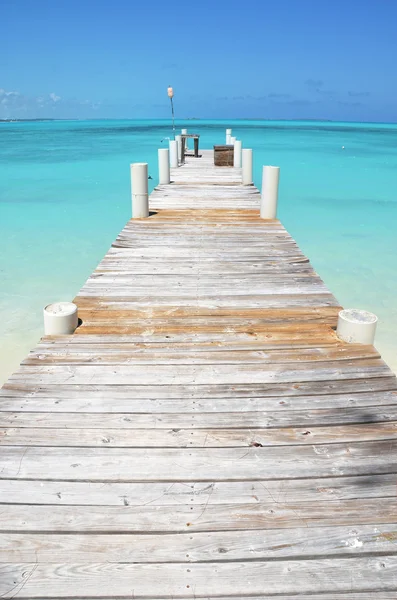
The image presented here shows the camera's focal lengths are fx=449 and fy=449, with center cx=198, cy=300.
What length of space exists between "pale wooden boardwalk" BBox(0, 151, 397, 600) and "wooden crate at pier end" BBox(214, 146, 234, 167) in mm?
11669

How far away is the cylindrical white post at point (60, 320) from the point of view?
350 cm

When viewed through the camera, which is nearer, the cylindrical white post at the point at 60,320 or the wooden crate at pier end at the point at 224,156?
the cylindrical white post at the point at 60,320

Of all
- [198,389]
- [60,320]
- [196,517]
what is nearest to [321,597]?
[196,517]

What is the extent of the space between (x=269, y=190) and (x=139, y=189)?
2.02 m

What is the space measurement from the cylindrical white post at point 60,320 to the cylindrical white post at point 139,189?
11.8ft

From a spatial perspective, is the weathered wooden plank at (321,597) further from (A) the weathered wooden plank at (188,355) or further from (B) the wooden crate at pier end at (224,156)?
(B) the wooden crate at pier end at (224,156)

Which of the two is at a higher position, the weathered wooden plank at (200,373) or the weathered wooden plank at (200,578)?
the weathered wooden plank at (200,373)

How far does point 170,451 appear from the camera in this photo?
233 centimetres

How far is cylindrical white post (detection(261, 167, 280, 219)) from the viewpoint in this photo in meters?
6.71

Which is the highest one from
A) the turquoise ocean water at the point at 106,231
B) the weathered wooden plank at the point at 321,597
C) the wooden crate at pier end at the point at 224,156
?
the wooden crate at pier end at the point at 224,156

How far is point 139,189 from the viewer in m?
6.98

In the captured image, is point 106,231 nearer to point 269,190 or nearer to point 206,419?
point 269,190

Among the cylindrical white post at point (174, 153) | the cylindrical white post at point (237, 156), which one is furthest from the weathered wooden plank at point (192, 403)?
the cylindrical white post at point (237, 156)

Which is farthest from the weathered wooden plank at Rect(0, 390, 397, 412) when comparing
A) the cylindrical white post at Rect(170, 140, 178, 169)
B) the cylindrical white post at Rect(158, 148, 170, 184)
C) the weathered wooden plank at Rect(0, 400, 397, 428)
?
the cylindrical white post at Rect(170, 140, 178, 169)
